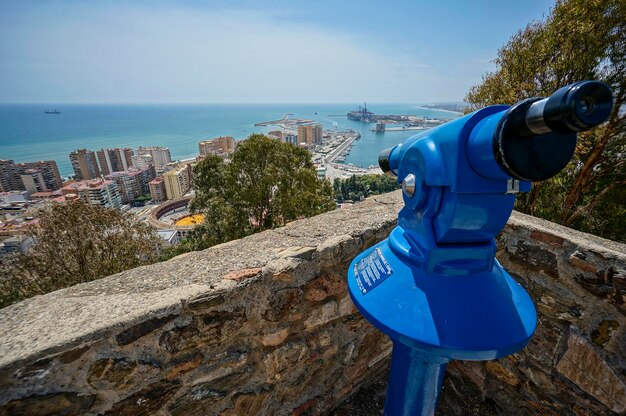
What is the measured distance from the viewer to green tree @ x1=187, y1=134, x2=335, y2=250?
8.58 metres

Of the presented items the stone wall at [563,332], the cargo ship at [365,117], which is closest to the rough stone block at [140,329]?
the stone wall at [563,332]

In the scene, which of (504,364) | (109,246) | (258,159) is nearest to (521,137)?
(504,364)

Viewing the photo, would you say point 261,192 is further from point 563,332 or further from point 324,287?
point 563,332

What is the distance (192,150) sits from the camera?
63250 mm

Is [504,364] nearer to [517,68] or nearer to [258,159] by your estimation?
[517,68]

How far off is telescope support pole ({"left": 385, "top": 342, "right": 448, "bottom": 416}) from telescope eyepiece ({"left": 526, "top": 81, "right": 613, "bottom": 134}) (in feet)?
2.34

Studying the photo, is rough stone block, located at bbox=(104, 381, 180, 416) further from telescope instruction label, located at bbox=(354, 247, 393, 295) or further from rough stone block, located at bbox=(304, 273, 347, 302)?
telescope instruction label, located at bbox=(354, 247, 393, 295)

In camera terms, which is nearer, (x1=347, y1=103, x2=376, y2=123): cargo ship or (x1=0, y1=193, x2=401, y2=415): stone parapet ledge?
(x1=0, y1=193, x2=401, y2=415): stone parapet ledge

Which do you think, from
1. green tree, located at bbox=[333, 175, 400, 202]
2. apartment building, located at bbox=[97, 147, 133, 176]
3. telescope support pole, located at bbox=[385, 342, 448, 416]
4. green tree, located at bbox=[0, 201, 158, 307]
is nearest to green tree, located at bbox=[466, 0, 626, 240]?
telescope support pole, located at bbox=[385, 342, 448, 416]

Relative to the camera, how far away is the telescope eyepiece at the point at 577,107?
49cm

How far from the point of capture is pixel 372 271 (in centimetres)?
92

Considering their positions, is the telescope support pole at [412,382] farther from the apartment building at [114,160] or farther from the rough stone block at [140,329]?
the apartment building at [114,160]

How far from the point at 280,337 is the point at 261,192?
7.87 meters

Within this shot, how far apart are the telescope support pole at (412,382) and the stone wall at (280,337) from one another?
1.96 feet
